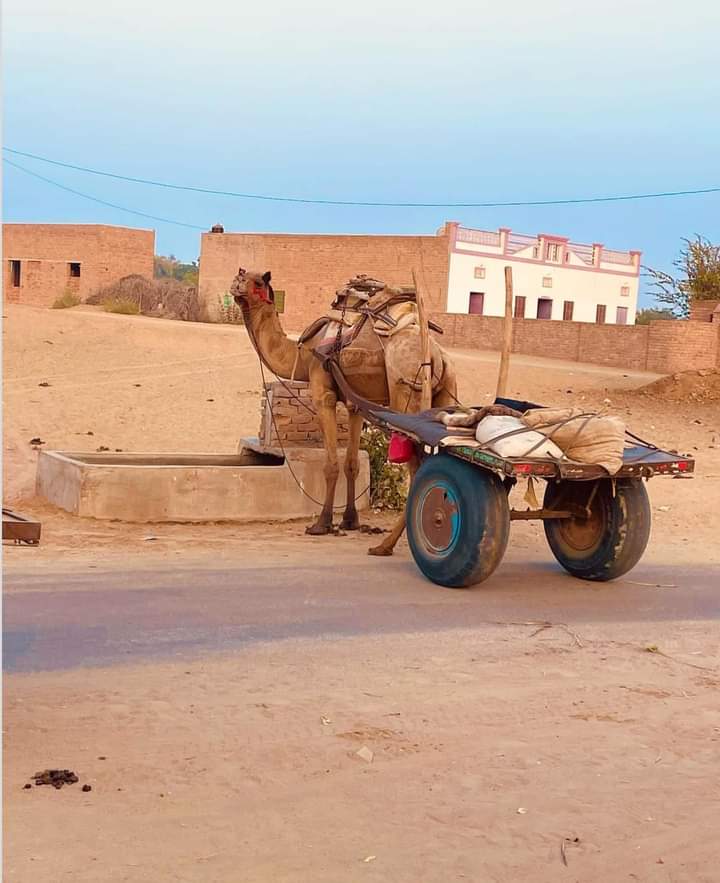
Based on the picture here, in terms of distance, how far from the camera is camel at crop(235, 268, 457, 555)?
1057 centimetres

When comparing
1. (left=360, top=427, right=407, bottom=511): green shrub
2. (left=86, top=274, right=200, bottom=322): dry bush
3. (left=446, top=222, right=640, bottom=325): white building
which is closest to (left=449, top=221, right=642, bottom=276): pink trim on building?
(left=446, top=222, right=640, bottom=325): white building

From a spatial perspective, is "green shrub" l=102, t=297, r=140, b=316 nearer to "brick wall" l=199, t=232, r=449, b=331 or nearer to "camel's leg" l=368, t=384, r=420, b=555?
"brick wall" l=199, t=232, r=449, b=331

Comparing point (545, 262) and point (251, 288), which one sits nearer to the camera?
point (251, 288)

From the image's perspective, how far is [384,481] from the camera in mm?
13008

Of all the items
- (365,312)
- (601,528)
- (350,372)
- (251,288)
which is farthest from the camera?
(251,288)

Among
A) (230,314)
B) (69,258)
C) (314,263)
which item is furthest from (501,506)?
(69,258)

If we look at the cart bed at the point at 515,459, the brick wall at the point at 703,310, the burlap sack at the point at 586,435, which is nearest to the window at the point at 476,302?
the brick wall at the point at 703,310

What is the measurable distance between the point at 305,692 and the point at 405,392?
4812 millimetres

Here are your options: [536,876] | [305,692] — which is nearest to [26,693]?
[305,692]

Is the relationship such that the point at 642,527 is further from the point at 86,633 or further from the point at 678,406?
the point at 678,406

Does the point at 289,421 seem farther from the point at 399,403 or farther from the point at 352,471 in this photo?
the point at 399,403

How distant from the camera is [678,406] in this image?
23.0 meters

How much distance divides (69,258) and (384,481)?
35016mm

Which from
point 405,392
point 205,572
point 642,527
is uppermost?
point 405,392
